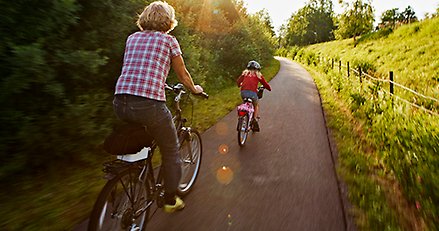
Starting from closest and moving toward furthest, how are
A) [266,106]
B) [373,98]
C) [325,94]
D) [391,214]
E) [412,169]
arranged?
[391,214] < [412,169] < [373,98] < [266,106] < [325,94]

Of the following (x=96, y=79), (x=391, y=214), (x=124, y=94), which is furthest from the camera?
(x=96, y=79)

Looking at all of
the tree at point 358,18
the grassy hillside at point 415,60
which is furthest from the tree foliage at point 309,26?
the grassy hillside at point 415,60

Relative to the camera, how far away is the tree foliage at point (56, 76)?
3.46 metres

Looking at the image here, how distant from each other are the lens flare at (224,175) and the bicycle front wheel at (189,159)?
0.39 meters

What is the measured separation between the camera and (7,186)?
3.97 m

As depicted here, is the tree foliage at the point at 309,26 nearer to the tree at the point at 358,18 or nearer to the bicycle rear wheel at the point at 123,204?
the tree at the point at 358,18

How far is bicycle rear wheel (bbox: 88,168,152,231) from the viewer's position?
7.69ft

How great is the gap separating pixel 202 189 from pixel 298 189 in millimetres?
1290

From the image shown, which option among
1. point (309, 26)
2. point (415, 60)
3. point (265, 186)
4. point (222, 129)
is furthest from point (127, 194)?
point (309, 26)

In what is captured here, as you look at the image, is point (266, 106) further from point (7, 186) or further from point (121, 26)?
point (7, 186)

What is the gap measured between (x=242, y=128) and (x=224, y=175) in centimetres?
146

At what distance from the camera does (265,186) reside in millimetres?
4207

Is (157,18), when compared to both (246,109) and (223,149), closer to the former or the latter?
(246,109)

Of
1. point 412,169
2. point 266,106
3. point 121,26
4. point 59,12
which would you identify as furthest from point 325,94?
point 59,12
